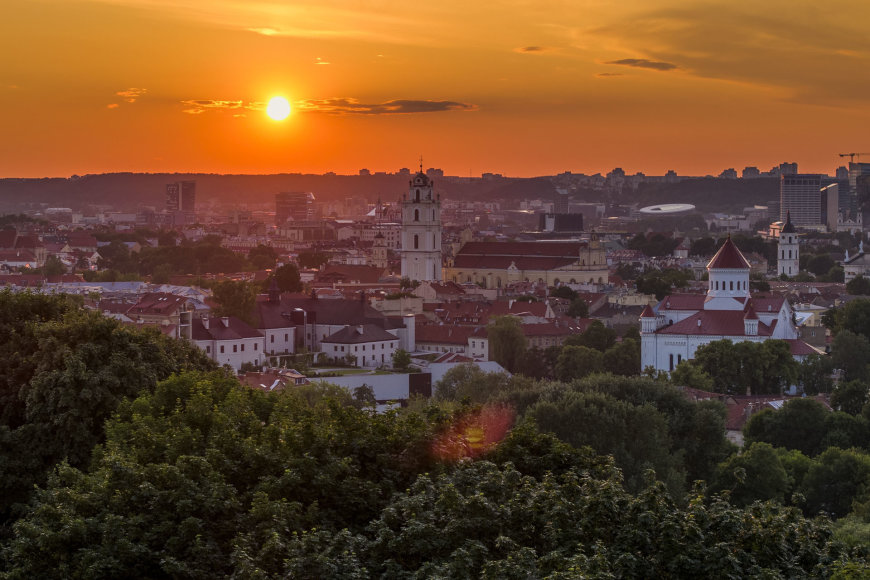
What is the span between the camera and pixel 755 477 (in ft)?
102

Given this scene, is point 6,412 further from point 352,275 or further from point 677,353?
point 352,275

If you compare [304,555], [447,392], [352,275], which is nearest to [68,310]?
[304,555]

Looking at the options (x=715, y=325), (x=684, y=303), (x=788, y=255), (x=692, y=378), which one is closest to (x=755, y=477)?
(x=692, y=378)

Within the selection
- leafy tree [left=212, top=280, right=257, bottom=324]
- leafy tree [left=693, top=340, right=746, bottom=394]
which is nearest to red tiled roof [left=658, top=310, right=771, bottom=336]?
leafy tree [left=693, top=340, right=746, bottom=394]

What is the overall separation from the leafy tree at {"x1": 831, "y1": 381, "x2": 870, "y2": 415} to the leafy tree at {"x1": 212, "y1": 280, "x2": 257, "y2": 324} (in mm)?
23339

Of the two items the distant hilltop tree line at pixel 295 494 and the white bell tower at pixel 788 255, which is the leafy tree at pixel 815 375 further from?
the white bell tower at pixel 788 255

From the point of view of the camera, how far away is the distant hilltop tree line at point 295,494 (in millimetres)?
13195

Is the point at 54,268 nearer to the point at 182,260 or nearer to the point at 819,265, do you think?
the point at 182,260

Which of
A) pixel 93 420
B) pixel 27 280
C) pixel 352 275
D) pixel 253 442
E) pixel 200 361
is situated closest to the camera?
pixel 253 442

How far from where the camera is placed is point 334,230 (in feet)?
648

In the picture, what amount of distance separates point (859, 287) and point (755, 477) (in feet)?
240

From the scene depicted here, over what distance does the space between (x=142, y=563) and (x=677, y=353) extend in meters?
45.3

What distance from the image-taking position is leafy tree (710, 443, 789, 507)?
30.5 m

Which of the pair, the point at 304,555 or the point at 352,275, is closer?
the point at 304,555
